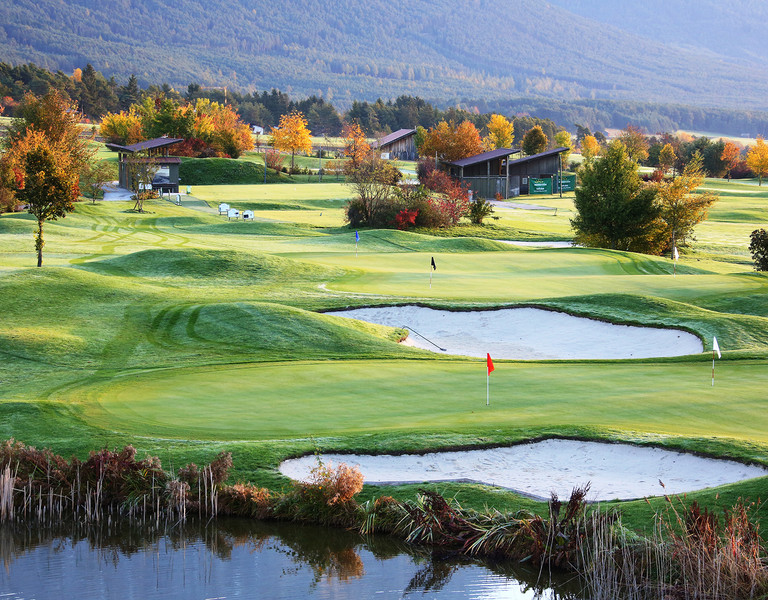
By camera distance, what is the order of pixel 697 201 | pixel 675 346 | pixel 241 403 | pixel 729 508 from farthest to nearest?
pixel 697 201, pixel 675 346, pixel 241 403, pixel 729 508

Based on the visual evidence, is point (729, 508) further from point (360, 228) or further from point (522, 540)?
point (360, 228)

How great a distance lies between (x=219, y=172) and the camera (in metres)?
101

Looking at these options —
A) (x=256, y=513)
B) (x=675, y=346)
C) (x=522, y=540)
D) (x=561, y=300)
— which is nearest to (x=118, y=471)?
(x=256, y=513)

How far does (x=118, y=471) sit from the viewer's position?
13578mm

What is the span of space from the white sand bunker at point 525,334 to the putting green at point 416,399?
15.0 ft

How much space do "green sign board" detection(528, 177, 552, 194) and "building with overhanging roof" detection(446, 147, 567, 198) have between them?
0.42 metres

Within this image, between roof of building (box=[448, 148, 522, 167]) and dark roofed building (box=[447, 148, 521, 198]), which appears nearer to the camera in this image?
roof of building (box=[448, 148, 522, 167])

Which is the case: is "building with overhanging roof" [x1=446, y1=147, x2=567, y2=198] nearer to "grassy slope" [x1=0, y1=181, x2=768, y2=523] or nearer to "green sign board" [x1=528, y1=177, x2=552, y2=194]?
"green sign board" [x1=528, y1=177, x2=552, y2=194]

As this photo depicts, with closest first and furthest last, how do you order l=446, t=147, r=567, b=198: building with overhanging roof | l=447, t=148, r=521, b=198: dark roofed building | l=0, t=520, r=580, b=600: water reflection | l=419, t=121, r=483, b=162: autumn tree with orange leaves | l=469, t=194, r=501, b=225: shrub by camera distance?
l=0, t=520, r=580, b=600: water reflection
l=469, t=194, r=501, b=225: shrub
l=446, t=147, r=567, b=198: building with overhanging roof
l=447, t=148, r=521, b=198: dark roofed building
l=419, t=121, r=483, b=162: autumn tree with orange leaves

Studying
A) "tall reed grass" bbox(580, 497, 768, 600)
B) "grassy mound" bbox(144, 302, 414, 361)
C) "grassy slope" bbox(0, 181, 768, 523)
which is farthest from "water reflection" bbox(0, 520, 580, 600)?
"grassy mound" bbox(144, 302, 414, 361)

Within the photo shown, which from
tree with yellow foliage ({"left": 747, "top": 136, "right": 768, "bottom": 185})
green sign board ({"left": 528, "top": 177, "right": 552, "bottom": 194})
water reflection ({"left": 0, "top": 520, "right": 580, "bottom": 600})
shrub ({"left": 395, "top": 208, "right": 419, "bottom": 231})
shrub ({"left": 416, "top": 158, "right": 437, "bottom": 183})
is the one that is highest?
tree with yellow foliage ({"left": 747, "top": 136, "right": 768, "bottom": 185})

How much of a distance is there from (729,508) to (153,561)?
754cm

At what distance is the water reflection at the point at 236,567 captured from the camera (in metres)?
11.2

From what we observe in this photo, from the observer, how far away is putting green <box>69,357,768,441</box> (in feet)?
50.8
